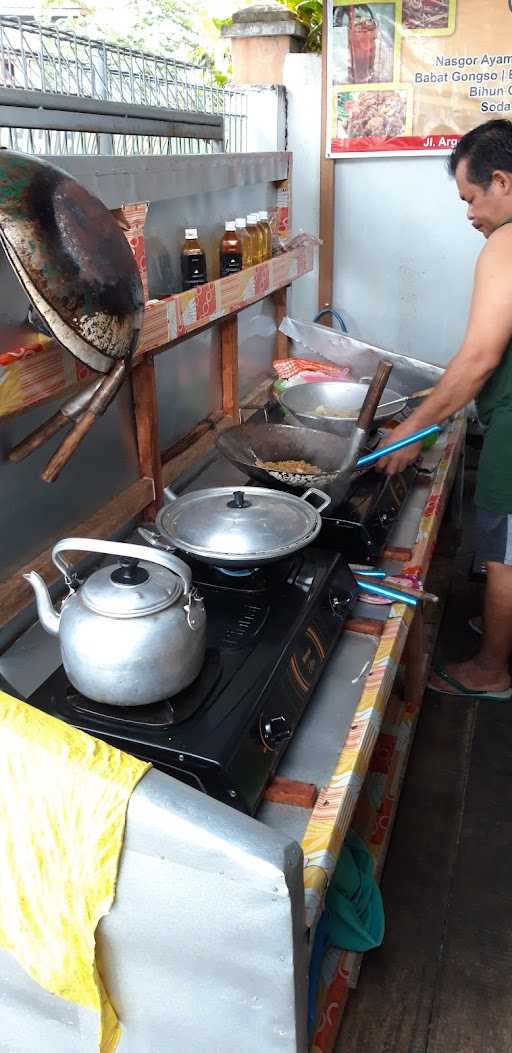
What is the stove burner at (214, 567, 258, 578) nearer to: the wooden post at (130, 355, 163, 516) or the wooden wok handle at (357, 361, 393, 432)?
the wooden post at (130, 355, 163, 516)

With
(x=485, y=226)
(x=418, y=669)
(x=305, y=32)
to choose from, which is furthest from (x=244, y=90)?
(x=418, y=669)

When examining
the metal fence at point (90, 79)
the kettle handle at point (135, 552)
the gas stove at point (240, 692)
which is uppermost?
the metal fence at point (90, 79)

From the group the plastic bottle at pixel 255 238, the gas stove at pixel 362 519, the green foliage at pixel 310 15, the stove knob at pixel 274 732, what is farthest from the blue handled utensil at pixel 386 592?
the green foliage at pixel 310 15

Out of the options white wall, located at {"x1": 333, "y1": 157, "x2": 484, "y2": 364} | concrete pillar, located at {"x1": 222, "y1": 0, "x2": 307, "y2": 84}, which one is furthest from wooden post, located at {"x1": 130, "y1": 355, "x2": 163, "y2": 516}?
concrete pillar, located at {"x1": 222, "y1": 0, "x2": 307, "y2": 84}

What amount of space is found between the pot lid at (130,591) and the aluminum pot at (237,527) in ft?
0.91

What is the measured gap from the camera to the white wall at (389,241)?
4191 mm

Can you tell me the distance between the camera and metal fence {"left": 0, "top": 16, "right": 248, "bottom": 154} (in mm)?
1654

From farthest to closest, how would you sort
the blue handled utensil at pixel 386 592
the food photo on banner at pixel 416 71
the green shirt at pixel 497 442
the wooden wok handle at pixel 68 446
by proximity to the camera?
the food photo on banner at pixel 416 71
the green shirt at pixel 497 442
the blue handled utensil at pixel 386 592
the wooden wok handle at pixel 68 446

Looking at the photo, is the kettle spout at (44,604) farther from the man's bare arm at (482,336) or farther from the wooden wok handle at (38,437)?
the man's bare arm at (482,336)

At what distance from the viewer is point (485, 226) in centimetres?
254

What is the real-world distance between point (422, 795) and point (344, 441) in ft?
3.75

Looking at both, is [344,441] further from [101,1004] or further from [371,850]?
[101,1004]

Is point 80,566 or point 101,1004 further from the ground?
point 80,566

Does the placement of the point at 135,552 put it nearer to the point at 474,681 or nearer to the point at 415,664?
the point at 415,664
